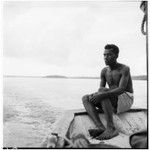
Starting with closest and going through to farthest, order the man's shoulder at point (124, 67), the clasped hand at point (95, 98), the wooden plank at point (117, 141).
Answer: the wooden plank at point (117, 141), the clasped hand at point (95, 98), the man's shoulder at point (124, 67)

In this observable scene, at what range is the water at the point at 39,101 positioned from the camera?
7.33 feet

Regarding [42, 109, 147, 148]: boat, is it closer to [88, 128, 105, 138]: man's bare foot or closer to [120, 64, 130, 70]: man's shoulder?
[88, 128, 105, 138]: man's bare foot

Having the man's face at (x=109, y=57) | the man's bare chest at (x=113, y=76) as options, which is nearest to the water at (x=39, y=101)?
the man's bare chest at (x=113, y=76)

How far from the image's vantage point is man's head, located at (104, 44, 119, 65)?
229 centimetres

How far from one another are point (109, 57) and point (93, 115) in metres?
0.51

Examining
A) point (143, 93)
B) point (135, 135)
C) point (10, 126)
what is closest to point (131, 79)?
point (143, 93)

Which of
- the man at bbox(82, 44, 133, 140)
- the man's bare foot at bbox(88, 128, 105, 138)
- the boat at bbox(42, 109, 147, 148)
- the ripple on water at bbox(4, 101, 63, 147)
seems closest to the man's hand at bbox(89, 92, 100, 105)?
the man at bbox(82, 44, 133, 140)

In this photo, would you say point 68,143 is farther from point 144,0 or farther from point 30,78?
point 144,0

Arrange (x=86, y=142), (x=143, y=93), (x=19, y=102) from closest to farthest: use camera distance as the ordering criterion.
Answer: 1. (x=86, y=142)
2. (x=143, y=93)
3. (x=19, y=102)

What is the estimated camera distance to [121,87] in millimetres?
2234

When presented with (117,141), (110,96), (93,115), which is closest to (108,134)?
(117,141)

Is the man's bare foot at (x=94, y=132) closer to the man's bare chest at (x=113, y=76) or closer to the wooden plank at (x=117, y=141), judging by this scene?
the wooden plank at (x=117, y=141)

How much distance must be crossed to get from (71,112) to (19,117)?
1.48ft

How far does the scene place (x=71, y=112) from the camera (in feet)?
7.66
